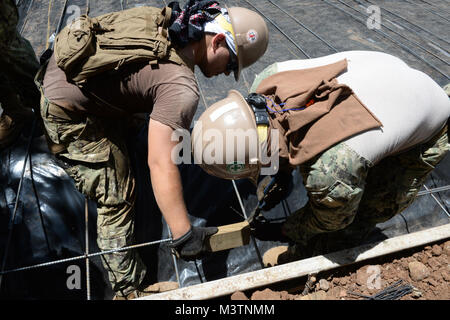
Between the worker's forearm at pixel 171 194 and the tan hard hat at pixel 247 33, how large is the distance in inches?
32.5

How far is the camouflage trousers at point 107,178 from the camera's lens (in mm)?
2104

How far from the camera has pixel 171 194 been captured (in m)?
1.73

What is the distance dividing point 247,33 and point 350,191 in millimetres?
1095

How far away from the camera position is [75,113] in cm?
204

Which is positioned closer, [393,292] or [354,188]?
[354,188]

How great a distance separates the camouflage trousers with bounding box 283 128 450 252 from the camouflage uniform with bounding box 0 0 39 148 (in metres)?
2.42

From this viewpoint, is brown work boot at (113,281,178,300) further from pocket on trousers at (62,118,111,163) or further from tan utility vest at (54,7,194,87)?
tan utility vest at (54,7,194,87)

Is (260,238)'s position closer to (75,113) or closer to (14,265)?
(75,113)

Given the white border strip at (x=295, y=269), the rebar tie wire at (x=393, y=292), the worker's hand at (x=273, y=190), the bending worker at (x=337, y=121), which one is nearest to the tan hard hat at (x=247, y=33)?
the bending worker at (x=337, y=121)

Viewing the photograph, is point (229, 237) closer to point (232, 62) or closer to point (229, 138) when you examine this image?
point (229, 138)

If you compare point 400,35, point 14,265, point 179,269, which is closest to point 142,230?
point 179,269

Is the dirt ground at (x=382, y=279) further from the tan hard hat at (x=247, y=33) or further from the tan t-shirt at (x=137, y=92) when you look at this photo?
the tan hard hat at (x=247, y=33)

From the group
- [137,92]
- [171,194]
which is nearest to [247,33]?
[137,92]
